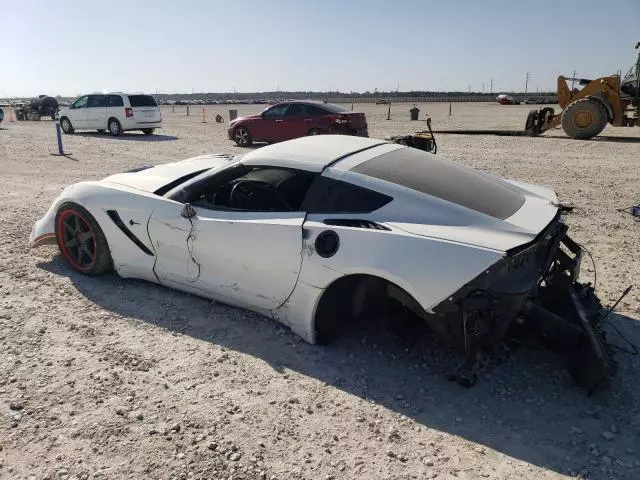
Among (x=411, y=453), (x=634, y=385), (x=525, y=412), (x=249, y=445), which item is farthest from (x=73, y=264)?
(x=634, y=385)

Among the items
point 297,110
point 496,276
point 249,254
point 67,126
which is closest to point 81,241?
point 249,254

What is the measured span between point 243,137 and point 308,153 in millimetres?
12272

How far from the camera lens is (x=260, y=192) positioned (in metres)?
3.81

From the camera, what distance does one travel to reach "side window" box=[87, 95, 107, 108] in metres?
18.5

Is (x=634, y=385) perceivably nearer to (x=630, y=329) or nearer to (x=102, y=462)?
(x=630, y=329)

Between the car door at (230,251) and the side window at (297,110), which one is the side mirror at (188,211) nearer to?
the car door at (230,251)

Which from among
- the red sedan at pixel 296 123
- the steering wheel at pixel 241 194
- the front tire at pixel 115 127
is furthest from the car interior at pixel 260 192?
the front tire at pixel 115 127

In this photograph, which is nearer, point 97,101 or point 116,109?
point 116,109

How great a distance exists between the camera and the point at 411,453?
2.65 metres

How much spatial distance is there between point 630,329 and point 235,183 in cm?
324

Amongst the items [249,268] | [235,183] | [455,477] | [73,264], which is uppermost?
[235,183]

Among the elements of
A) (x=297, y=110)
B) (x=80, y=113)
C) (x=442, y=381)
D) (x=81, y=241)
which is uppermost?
(x=297, y=110)

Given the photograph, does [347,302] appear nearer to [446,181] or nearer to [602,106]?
[446,181]

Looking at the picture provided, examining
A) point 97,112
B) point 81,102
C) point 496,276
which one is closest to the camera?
point 496,276
